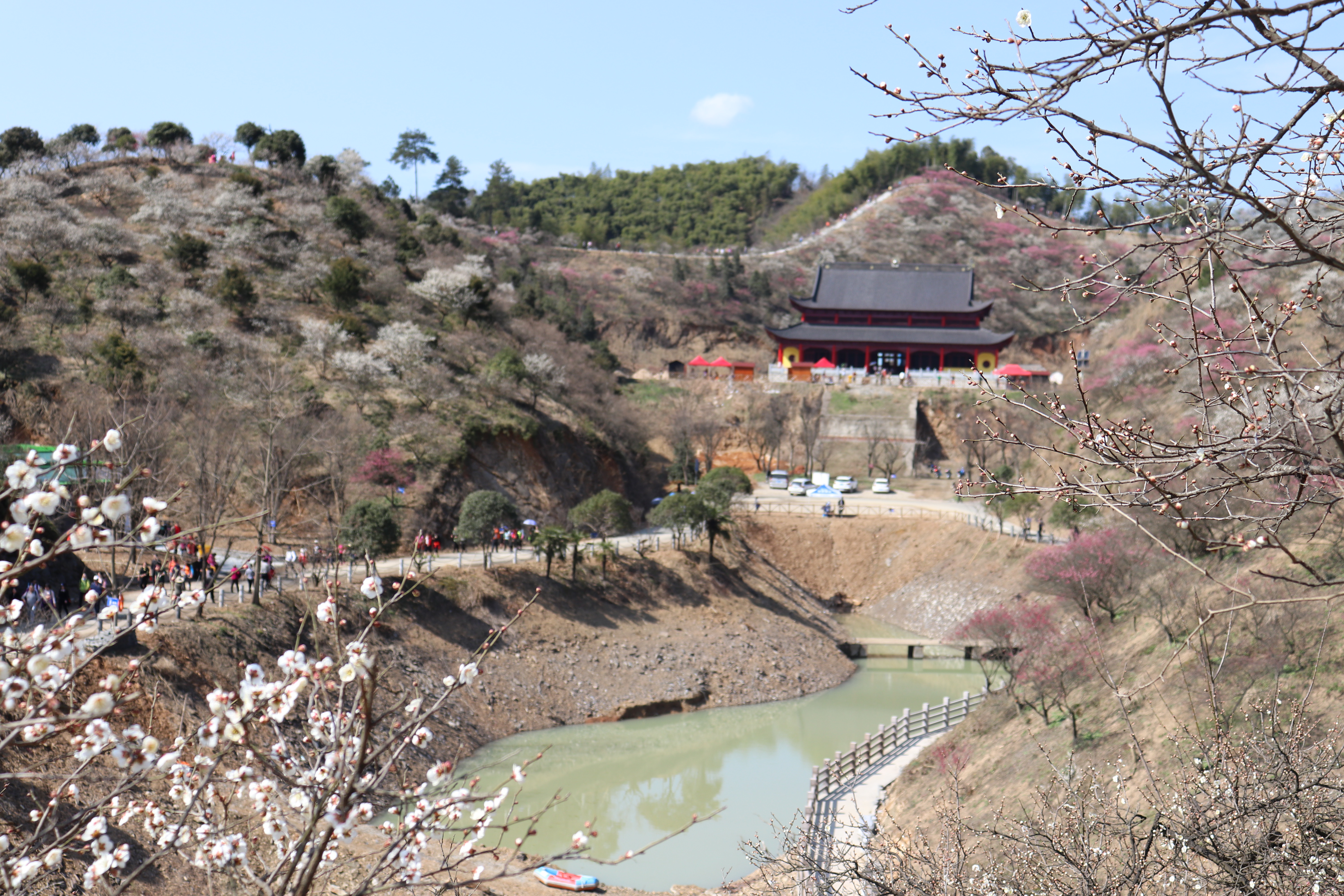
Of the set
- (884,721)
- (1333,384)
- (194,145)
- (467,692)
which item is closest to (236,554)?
(467,692)

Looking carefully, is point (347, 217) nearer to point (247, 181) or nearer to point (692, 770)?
point (247, 181)

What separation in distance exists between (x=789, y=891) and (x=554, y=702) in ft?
42.6

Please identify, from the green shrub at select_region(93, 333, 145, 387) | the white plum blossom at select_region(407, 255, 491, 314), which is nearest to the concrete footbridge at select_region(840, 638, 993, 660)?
the white plum blossom at select_region(407, 255, 491, 314)

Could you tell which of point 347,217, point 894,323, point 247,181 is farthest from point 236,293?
point 894,323

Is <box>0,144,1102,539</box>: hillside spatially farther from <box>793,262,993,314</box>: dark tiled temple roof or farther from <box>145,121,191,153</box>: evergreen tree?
<box>793,262,993,314</box>: dark tiled temple roof

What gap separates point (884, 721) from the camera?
89.4ft

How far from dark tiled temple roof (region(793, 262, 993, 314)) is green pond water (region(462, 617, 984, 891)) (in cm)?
3423

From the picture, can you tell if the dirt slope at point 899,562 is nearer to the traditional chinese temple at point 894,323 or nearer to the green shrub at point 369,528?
the green shrub at point 369,528

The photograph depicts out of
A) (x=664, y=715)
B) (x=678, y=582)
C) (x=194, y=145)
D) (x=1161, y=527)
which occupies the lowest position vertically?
(x=664, y=715)

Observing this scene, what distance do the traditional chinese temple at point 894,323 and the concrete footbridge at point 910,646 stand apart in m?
26.5

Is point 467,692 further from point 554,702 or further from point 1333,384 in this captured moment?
point 1333,384

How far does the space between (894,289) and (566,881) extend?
52.0 meters

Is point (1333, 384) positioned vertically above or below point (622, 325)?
below

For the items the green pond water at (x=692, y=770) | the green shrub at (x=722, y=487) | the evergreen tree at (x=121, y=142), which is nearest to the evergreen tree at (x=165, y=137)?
the evergreen tree at (x=121, y=142)
